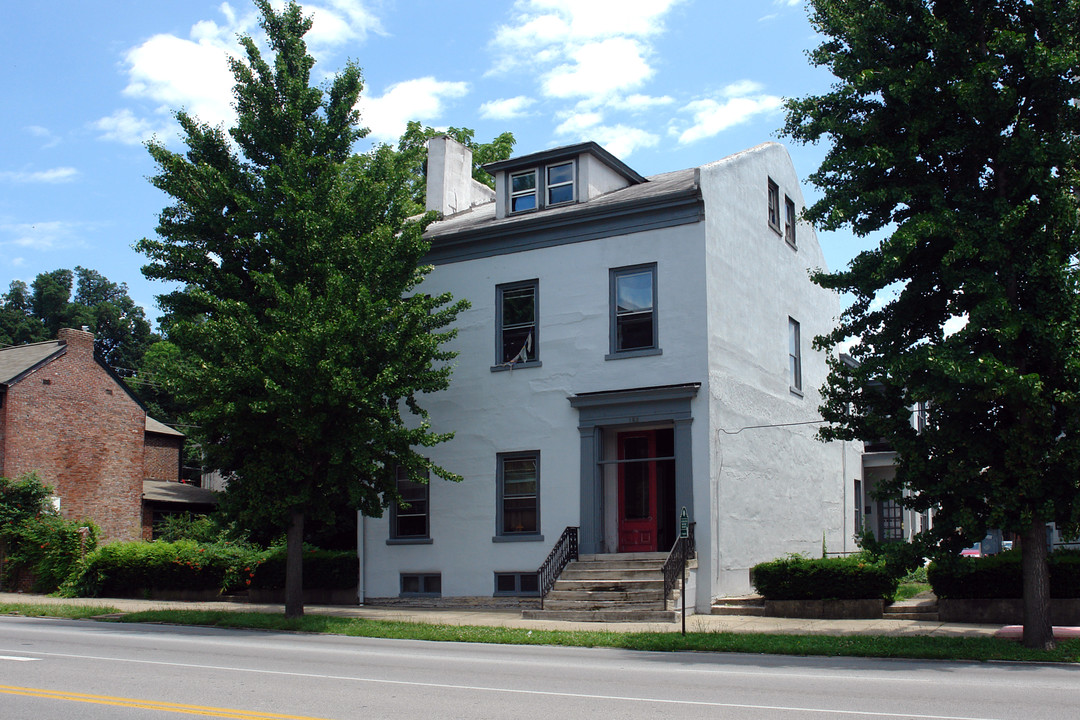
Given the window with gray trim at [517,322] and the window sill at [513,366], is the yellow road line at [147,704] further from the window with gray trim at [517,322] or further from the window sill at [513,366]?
the window with gray trim at [517,322]

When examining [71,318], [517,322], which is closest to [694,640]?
[517,322]

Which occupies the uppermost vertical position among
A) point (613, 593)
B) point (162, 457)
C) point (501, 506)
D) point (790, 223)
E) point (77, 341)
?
point (790, 223)

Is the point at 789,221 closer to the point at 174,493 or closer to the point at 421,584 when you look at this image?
the point at 421,584

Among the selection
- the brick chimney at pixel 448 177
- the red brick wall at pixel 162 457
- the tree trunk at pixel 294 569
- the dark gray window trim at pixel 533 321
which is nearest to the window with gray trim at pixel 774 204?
the dark gray window trim at pixel 533 321

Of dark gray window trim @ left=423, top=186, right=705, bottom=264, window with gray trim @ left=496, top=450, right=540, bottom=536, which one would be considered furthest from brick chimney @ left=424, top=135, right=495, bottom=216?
window with gray trim @ left=496, top=450, right=540, bottom=536

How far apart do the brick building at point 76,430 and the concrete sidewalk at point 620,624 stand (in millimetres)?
8307

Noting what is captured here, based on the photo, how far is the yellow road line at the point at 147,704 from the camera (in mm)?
8023

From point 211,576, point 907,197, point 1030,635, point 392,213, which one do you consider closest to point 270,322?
point 392,213

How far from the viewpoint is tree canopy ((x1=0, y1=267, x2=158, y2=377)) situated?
7406 cm

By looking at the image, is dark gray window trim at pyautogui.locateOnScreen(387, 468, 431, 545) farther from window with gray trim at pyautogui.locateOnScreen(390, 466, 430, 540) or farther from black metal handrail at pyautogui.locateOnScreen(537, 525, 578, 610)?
black metal handrail at pyautogui.locateOnScreen(537, 525, 578, 610)

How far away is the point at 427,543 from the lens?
71.9ft

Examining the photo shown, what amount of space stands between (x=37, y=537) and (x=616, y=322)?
16.6m

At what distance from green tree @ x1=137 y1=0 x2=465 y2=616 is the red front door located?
436 cm

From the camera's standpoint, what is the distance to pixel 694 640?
13992mm
